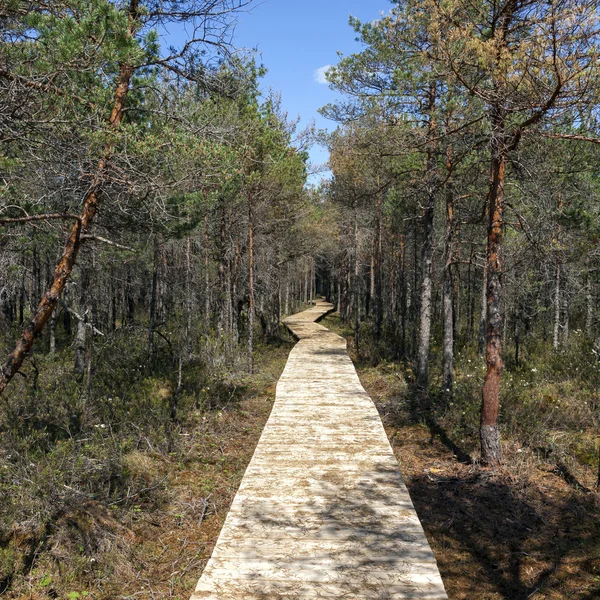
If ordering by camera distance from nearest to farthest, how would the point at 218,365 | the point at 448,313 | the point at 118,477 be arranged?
the point at 118,477, the point at 448,313, the point at 218,365

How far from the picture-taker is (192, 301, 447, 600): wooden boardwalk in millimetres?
4410

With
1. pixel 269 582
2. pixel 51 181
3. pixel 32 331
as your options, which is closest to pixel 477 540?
pixel 269 582

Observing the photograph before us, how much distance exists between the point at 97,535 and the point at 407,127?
9.86m

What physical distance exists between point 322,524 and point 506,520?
2.54 meters

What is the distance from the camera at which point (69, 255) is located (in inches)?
250

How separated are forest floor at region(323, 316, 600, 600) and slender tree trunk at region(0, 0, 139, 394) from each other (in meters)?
5.59

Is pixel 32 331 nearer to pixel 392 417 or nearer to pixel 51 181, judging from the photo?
pixel 51 181

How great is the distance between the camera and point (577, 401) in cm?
1065

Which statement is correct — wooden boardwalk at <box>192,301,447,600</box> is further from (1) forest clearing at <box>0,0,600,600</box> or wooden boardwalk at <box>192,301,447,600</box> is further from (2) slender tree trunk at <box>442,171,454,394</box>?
(2) slender tree trunk at <box>442,171,454,394</box>

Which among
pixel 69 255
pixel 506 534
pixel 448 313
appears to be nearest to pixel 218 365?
pixel 448 313

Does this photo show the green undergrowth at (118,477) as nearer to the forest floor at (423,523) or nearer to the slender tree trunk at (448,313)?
the forest floor at (423,523)

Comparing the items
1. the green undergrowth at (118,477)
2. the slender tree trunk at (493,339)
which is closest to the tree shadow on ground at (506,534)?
the slender tree trunk at (493,339)

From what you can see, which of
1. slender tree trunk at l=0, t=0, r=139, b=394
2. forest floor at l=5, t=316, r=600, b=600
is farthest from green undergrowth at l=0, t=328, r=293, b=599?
slender tree trunk at l=0, t=0, r=139, b=394

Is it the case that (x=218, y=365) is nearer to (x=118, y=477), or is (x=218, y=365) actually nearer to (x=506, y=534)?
(x=118, y=477)
